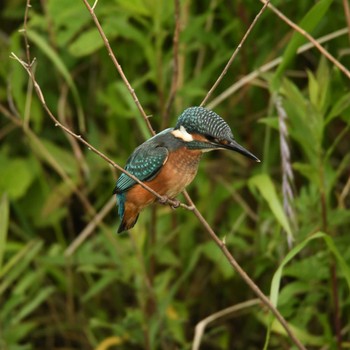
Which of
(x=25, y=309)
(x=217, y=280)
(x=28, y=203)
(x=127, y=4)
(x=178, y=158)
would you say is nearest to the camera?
(x=178, y=158)

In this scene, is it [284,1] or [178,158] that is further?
[284,1]

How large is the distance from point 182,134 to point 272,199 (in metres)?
1.30

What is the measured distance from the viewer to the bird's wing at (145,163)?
Result: 1.64 m

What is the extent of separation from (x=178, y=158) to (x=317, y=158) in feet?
3.76

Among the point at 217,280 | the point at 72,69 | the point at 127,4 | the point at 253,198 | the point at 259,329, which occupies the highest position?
the point at 127,4

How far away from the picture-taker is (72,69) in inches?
157

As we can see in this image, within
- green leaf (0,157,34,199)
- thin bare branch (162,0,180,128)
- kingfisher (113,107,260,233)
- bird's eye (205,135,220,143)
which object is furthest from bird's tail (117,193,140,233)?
green leaf (0,157,34,199)

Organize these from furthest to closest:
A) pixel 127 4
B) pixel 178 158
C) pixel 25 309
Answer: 1. pixel 25 309
2. pixel 127 4
3. pixel 178 158

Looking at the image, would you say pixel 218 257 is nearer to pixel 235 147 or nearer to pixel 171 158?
pixel 171 158

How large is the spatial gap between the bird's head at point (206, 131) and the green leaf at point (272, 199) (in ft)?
3.77

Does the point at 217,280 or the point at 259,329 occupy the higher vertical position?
the point at 217,280

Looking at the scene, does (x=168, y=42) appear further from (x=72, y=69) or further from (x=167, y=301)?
(x=167, y=301)

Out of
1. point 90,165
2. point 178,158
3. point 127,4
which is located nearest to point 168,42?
point 90,165

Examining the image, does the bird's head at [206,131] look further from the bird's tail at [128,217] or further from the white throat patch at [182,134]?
the bird's tail at [128,217]
